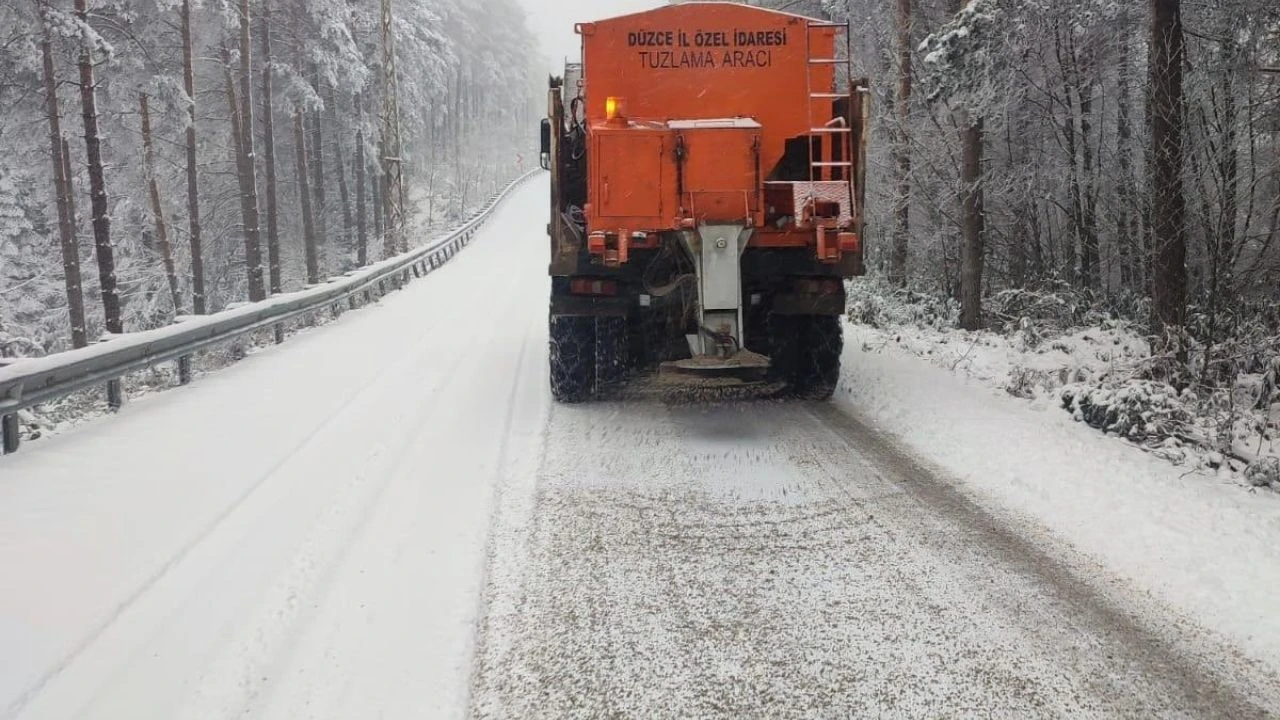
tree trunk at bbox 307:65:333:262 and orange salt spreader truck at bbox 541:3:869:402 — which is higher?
tree trunk at bbox 307:65:333:262

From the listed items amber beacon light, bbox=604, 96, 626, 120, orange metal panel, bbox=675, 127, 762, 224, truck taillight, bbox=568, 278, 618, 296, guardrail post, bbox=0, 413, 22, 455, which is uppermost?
amber beacon light, bbox=604, 96, 626, 120

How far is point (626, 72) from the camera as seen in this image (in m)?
7.37

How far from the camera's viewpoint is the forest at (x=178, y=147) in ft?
58.4

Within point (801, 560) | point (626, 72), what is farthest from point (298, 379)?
point (801, 560)

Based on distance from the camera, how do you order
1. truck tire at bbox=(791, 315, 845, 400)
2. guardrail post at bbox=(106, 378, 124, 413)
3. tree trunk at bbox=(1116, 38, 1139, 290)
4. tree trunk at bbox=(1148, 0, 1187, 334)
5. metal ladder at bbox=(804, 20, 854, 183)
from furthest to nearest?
tree trunk at bbox=(1116, 38, 1139, 290), guardrail post at bbox=(106, 378, 124, 413), truck tire at bbox=(791, 315, 845, 400), tree trunk at bbox=(1148, 0, 1187, 334), metal ladder at bbox=(804, 20, 854, 183)

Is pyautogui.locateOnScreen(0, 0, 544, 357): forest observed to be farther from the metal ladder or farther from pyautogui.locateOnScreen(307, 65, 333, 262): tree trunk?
the metal ladder

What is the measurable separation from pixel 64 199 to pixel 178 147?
437 cm

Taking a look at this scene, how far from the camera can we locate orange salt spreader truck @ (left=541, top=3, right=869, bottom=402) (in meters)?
6.71

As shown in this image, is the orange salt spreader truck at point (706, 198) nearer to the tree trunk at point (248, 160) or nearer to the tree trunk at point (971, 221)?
the tree trunk at point (971, 221)

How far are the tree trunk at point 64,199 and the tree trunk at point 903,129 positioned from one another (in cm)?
1532

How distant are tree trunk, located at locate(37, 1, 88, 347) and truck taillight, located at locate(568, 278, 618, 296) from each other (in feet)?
46.0

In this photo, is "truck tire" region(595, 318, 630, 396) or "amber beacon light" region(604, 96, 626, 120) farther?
"truck tire" region(595, 318, 630, 396)

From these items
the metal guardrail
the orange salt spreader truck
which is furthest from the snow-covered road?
the orange salt spreader truck

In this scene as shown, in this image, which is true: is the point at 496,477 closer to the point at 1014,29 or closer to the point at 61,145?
the point at 1014,29
